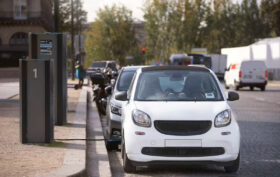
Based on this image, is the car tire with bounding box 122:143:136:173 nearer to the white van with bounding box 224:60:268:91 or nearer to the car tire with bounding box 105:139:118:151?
the car tire with bounding box 105:139:118:151

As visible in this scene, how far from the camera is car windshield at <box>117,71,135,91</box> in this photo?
48.0 feet

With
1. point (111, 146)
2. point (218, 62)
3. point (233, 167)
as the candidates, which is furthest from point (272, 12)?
point (233, 167)

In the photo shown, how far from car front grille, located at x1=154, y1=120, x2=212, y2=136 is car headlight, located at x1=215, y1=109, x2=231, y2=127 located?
0.35 feet

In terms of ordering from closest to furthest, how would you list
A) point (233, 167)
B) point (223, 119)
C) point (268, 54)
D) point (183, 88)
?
point (223, 119), point (233, 167), point (183, 88), point (268, 54)

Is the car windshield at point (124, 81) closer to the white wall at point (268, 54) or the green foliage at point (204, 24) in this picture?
the white wall at point (268, 54)

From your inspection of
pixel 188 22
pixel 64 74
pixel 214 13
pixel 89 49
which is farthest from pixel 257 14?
pixel 64 74

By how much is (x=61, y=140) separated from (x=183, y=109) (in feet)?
10.1

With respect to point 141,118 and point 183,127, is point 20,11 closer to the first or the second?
point 141,118

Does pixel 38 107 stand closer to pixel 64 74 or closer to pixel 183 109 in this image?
pixel 183 109

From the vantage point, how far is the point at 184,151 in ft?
29.4

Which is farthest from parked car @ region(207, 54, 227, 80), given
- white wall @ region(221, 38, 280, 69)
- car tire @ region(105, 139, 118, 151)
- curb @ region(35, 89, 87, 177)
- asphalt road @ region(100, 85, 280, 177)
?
car tire @ region(105, 139, 118, 151)

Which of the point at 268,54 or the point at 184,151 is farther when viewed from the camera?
the point at 268,54

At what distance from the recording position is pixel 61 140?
1158cm

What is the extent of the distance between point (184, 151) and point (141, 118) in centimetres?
70
